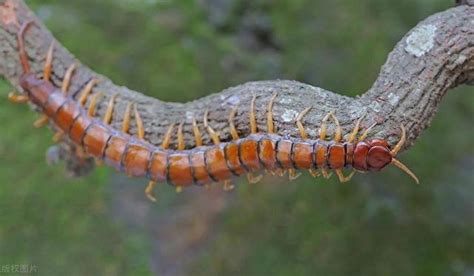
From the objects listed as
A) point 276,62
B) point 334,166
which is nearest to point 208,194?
point 276,62

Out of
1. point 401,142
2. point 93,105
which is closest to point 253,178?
point 401,142

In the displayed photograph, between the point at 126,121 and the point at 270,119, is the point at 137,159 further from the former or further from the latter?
the point at 270,119

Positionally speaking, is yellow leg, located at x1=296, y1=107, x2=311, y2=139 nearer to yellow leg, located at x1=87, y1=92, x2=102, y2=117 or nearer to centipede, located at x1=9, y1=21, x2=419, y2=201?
centipede, located at x1=9, y1=21, x2=419, y2=201

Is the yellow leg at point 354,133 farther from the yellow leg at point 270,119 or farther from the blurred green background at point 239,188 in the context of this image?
the blurred green background at point 239,188

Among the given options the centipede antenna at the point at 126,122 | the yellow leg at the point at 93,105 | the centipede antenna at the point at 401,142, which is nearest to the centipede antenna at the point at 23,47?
the yellow leg at the point at 93,105

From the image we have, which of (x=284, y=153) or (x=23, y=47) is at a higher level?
(x=23, y=47)

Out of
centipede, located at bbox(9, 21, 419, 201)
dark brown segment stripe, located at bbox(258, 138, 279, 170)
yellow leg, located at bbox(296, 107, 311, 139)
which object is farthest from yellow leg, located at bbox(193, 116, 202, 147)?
yellow leg, located at bbox(296, 107, 311, 139)
